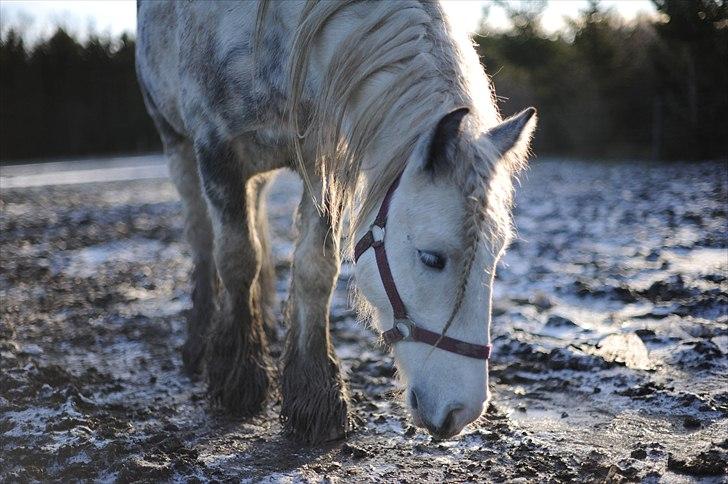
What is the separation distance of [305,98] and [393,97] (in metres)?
0.51

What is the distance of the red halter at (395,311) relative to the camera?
197 centimetres

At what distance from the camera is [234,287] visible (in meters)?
3.19

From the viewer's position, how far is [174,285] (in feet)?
18.2

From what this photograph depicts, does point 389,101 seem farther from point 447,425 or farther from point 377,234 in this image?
point 447,425

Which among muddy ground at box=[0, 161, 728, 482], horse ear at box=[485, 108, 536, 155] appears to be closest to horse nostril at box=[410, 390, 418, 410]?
muddy ground at box=[0, 161, 728, 482]

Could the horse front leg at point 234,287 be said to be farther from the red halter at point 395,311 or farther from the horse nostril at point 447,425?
the horse nostril at point 447,425

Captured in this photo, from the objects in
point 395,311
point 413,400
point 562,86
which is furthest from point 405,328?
point 562,86

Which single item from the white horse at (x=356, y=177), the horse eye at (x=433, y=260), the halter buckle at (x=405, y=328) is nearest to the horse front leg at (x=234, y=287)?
the white horse at (x=356, y=177)

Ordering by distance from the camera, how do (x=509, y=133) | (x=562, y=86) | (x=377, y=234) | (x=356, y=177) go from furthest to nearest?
(x=562, y=86)
(x=356, y=177)
(x=377, y=234)
(x=509, y=133)

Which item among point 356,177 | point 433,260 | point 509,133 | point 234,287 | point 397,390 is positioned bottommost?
point 397,390

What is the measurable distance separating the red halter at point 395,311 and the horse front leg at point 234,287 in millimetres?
1010

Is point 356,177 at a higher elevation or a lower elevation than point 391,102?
lower

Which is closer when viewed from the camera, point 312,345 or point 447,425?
point 447,425

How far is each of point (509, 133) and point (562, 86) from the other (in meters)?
17.0
